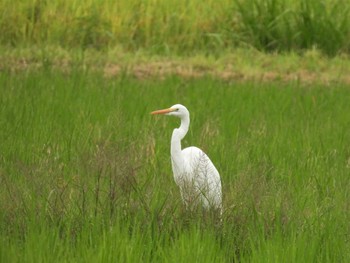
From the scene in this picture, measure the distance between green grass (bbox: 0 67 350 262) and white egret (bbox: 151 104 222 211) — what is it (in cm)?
6

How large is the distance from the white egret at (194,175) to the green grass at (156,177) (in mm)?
63

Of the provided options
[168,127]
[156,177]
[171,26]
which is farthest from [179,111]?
[171,26]

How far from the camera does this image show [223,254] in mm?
4285

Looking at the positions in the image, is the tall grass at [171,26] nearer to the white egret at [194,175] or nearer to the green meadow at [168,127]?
the green meadow at [168,127]

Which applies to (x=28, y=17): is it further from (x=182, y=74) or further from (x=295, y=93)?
(x=295, y=93)

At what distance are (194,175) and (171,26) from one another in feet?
21.2

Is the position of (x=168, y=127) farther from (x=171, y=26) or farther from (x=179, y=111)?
(x=171, y=26)

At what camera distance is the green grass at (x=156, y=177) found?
4.20m

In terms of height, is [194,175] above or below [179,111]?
below

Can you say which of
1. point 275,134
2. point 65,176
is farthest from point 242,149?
point 65,176

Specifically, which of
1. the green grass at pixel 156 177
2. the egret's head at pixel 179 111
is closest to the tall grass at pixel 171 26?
the green grass at pixel 156 177

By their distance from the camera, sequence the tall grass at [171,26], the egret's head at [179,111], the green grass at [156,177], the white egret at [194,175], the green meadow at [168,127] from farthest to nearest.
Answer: the tall grass at [171,26]
the egret's head at [179,111]
the white egret at [194,175]
the green meadow at [168,127]
the green grass at [156,177]

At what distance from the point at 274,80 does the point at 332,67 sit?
2.93 ft

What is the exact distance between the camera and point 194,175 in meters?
5.04
